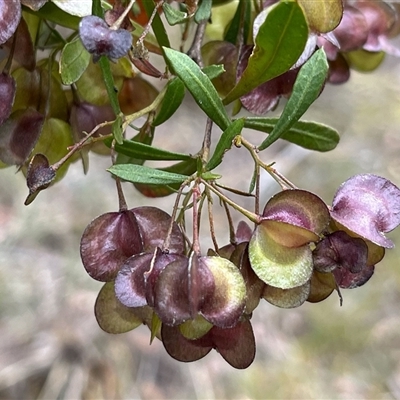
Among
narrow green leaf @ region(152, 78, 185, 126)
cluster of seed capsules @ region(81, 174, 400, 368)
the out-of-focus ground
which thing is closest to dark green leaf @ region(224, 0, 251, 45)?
narrow green leaf @ region(152, 78, 185, 126)

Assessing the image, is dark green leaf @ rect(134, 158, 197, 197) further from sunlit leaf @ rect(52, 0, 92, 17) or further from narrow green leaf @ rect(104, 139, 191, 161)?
sunlit leaf @ rect(52, 0, 92, 17)

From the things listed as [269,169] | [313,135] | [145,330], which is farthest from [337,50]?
[145,330]

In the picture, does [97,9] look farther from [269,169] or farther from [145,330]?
[145,330]

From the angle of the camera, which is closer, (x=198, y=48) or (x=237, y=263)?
(x=237, y=263)

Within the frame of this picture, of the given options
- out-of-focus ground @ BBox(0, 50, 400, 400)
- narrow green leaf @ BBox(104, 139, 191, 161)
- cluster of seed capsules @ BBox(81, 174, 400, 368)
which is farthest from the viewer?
out-of-focus ground @ BBox(0, 50, 400, 400)

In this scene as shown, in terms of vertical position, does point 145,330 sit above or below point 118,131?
below

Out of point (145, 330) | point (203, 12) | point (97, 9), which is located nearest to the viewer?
point (97, 9)
